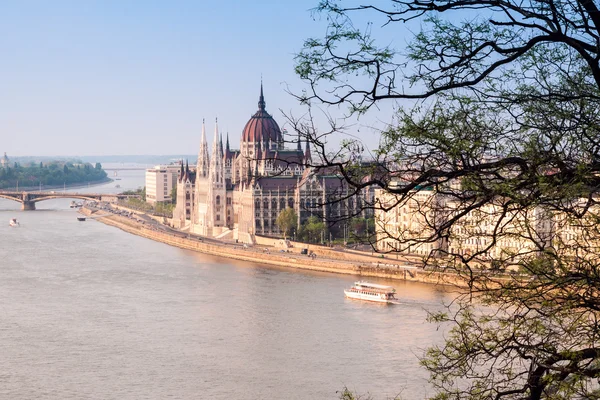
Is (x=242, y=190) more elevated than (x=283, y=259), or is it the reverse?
(x=242, y=190)

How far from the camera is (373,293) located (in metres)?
26.0

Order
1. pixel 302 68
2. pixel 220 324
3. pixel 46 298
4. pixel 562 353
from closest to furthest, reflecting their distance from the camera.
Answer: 1. pixel 562 353
2. pixel 302 68
3. pixel 220 324
4. pixel 46 298

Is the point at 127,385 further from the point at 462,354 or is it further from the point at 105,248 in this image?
the point at 105,248

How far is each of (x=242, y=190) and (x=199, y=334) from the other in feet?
97.0

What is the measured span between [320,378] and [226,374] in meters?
1.53

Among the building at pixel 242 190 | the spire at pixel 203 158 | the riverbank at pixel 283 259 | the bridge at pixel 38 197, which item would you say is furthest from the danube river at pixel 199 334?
the bridge at pixel 38 197

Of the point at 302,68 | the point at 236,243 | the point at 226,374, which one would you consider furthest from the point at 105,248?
the point at 302,68

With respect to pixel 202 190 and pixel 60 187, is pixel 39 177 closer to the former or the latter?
pixel 60 187

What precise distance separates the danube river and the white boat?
363 mm

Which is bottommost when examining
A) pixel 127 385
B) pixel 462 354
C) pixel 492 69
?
pixel 127 385

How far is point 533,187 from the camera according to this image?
133 inches

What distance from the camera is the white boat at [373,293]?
2586 cm

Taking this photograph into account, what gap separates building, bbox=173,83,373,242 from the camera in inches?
1852

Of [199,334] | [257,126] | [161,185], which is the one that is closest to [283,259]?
[257,126]
